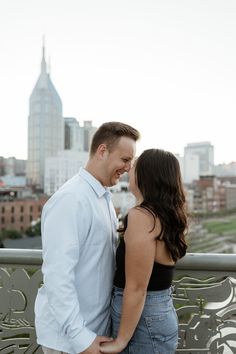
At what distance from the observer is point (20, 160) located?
73.1 m

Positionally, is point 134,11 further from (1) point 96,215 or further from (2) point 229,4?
(1) point 96,215

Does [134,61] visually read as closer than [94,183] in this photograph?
No

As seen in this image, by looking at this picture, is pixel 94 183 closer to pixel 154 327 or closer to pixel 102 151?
pixel 102 151

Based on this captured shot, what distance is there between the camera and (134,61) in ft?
150

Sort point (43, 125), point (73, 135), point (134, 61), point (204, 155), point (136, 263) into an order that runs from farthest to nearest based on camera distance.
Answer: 1. point (204, 155)
2. point (73, 135)
3. point (43, 125)
4. point (134, 61)
5. point (136, 263)

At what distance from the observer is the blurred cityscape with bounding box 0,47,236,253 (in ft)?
184

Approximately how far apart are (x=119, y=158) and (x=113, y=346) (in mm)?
632

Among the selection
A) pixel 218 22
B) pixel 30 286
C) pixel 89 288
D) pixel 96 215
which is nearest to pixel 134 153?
pixel 96 215

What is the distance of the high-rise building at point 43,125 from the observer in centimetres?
6950

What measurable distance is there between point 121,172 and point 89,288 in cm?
42

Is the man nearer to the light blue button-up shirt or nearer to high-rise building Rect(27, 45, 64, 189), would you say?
the light blue button-up shirt

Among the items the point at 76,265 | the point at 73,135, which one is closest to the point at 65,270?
the point at 76,265

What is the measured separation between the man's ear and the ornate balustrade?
61cm

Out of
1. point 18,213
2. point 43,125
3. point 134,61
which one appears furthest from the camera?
point 43,125
